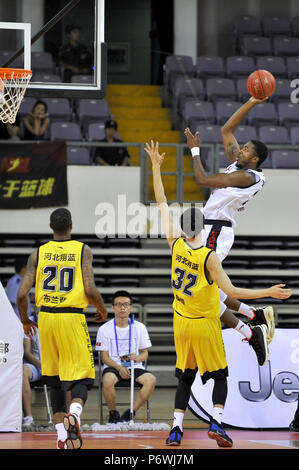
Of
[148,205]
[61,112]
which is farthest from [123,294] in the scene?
[61,112]

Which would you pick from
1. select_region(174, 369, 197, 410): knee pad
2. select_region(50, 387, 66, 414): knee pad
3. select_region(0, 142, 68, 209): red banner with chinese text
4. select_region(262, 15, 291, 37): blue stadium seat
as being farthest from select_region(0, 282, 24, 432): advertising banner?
select_region(262, 15, 291, 37): blue stadium seat

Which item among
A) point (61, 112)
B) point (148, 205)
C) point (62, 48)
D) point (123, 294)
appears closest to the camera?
point (123, 294)

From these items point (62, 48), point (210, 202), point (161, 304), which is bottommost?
point (161, 304)

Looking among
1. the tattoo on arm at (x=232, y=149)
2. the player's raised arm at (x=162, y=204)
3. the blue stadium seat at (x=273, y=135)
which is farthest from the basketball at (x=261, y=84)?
the blue stadium seat at (x=273, y=135)

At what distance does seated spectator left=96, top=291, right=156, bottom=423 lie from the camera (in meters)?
9.67

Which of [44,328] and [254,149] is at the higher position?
[254,149]

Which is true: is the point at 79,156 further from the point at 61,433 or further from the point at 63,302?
the point at 61,433

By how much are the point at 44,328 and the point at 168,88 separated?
32.6 ft

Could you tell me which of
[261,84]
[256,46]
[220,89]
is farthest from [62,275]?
[256,46]

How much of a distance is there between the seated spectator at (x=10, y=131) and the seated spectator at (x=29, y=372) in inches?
152

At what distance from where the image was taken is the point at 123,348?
9922 millimetres
